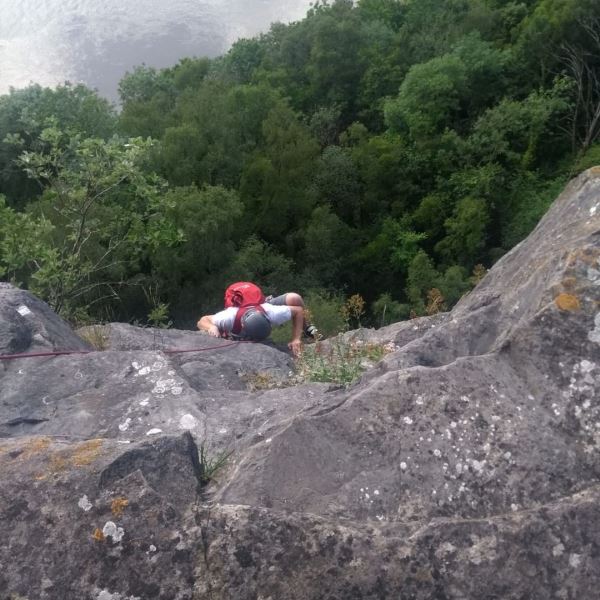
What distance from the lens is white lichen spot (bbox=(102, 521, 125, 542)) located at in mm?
2660

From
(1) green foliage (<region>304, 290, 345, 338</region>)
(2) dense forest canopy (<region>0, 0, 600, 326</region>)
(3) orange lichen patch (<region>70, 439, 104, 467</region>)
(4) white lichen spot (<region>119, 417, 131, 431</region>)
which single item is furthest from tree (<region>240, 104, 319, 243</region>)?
(3) orange lichen patch (<region>70, 439, 104, 467</region>)

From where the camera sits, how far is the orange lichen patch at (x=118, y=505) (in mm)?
2718

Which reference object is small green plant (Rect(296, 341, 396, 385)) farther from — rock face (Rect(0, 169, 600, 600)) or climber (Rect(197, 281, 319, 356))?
rock face (Rect(0, 169, 600, 600))

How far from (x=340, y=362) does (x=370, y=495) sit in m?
2.48

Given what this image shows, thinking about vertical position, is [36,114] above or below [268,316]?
above

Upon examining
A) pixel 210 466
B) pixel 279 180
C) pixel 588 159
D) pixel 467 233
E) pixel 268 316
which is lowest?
pixel 467 233

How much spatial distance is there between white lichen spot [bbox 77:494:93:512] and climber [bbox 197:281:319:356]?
4122mm

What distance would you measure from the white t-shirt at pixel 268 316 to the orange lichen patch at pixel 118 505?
178 inches

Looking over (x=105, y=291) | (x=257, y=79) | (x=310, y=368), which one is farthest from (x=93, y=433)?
(x=257, y=79)

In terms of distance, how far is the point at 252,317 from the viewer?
23.3ft

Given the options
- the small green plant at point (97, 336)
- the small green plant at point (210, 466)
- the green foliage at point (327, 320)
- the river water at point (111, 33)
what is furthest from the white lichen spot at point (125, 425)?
the river water at point (111, 33)

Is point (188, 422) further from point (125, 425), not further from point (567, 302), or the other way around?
point (567, 302)

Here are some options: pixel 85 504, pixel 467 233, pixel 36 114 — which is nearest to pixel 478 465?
pixel 85 504

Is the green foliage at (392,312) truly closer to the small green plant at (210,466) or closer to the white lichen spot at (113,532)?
the small green plant at (210,466)
